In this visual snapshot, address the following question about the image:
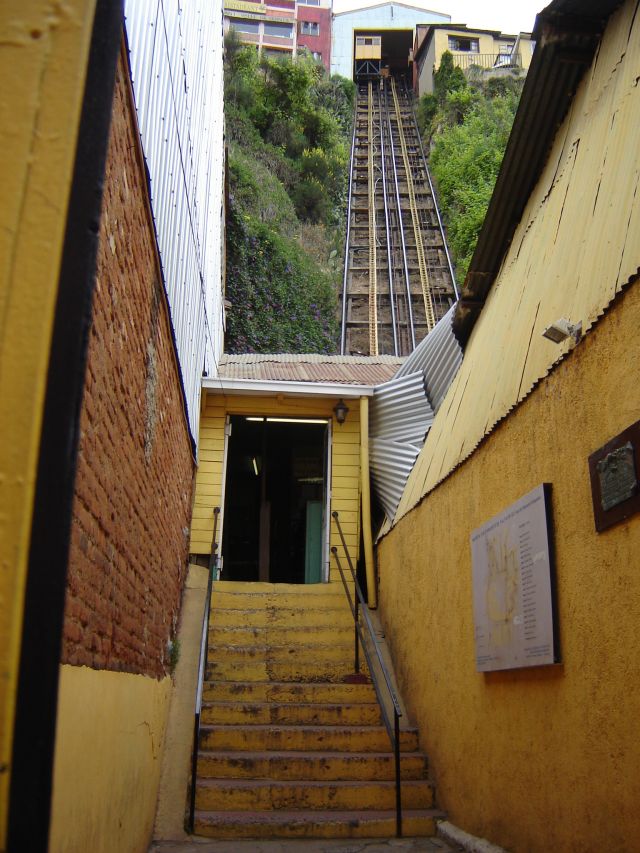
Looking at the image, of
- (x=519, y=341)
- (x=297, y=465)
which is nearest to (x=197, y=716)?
(x=519, y=341)

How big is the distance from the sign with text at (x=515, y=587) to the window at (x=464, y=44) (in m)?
40.5

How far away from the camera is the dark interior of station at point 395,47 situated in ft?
153

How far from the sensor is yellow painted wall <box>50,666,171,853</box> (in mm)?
2637

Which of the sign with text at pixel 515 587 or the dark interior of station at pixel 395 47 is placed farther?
the dark interior of station at pixel 395 47

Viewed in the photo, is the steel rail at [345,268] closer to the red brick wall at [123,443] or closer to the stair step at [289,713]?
the stair step at [289,713]

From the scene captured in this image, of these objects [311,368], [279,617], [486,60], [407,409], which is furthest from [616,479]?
[486,60]

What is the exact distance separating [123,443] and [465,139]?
95.2 ft

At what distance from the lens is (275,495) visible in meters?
16.4

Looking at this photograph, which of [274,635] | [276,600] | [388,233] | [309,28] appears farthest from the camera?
[309,28]

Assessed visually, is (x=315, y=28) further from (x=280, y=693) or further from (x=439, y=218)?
(x=280, y=693)

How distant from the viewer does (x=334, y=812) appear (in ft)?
19.4

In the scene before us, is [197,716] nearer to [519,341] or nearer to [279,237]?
[519,341]

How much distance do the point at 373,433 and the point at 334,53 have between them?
43643 millimetres

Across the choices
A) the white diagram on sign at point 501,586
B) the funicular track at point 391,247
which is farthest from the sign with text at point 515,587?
the funicular track at point 391,247
